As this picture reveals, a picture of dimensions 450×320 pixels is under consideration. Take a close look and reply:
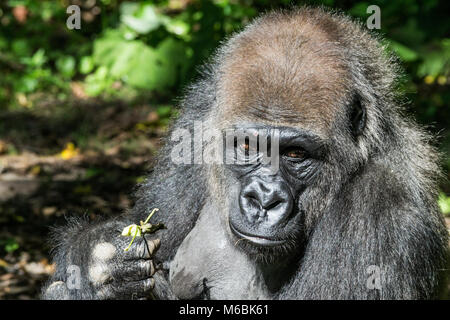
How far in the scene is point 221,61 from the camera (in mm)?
5812

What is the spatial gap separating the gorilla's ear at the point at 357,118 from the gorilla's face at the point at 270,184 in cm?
35

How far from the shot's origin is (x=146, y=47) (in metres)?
10.8

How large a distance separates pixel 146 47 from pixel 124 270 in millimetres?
5936

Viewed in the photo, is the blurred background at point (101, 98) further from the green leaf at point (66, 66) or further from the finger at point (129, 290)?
the finger at point (129, 290)

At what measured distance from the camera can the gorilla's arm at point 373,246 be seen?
5.02m

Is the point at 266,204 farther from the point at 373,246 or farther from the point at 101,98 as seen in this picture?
the point at 101,98

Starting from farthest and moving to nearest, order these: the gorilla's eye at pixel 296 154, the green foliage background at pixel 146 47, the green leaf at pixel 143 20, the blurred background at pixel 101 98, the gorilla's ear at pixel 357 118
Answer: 1. the green leaf at pixel 143 20
2. the green foliage background at pixel 146 47
3. the blurred background at pixel 101 98
4. the gorilla's ear at pixel 357 118
5. the gorilla's eye at pixel 296 154

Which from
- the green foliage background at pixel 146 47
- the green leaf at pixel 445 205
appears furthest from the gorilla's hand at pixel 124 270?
the green leaf at pixel 445 205

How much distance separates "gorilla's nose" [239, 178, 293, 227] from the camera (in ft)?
16.1

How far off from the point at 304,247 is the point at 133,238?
141cm

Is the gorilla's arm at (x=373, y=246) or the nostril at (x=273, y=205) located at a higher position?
the nostril at (x=273, y=205)

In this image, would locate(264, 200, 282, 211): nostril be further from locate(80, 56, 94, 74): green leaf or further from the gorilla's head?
locate(80, 56, 94, 74): green leaf

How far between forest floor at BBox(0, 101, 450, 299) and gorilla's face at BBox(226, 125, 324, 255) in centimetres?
243
